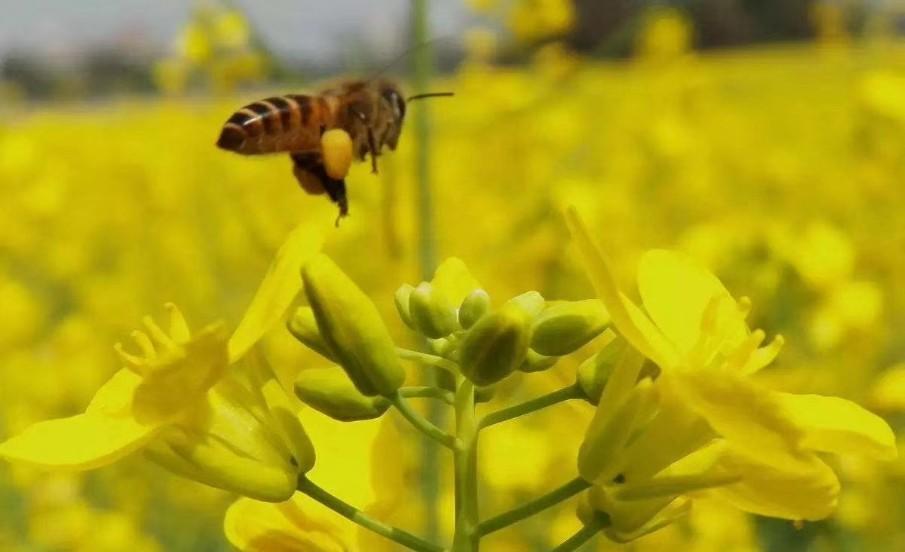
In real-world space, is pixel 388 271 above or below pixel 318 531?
below

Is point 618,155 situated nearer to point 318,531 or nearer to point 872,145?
point 872,145

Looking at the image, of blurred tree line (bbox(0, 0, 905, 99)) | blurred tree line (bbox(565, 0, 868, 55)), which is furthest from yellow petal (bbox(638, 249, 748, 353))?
blurred tree line (bbox(565, 0, 868, 55))

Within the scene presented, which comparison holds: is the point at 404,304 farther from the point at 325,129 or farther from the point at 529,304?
the point at 325,129

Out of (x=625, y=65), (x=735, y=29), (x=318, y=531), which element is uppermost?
(x=318, y=531)

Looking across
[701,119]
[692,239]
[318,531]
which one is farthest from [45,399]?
[701,119]

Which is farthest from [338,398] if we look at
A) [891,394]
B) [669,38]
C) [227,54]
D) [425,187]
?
[669,38]
